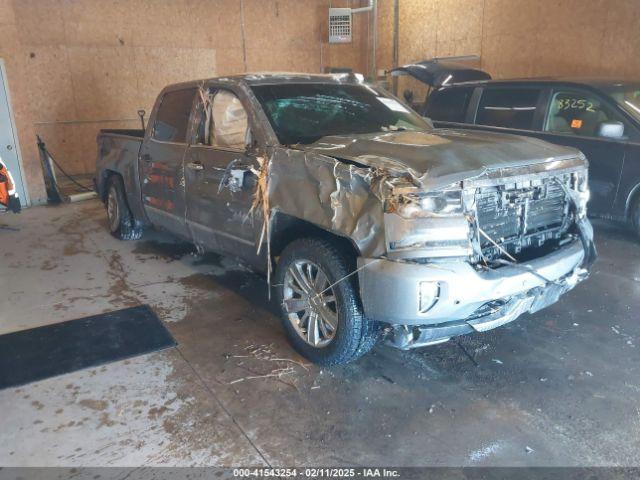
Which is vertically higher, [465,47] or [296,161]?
[465,47]

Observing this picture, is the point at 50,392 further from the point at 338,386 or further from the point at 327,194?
the point at 327,194

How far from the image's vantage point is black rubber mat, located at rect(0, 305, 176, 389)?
3.31m

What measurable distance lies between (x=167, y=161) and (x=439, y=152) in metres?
2.73

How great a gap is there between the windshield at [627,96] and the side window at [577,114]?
123 millimetres

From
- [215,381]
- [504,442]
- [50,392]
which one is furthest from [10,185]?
[504,442]

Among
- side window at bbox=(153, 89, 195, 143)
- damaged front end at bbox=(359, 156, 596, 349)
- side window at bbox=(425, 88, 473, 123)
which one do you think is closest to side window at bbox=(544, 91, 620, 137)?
side window at bbox=(425, 88, 473, 123)

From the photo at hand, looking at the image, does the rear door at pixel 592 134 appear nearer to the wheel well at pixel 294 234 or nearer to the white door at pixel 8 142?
the wheel well at pixel 294 234

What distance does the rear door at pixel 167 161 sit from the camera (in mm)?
4504

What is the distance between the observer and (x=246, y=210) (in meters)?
3.65

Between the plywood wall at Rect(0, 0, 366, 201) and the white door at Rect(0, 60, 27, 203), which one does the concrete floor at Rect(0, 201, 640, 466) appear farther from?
the plywood wall at Rect(0, 0, 366, 201)

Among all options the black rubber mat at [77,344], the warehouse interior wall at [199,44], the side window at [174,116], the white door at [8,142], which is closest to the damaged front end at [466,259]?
the black rubber mat at [77,344]

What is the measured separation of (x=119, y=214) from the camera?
604 cm

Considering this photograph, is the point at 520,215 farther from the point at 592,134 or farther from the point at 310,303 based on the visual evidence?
the point at 592,134

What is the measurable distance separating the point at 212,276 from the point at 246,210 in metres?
1.52
